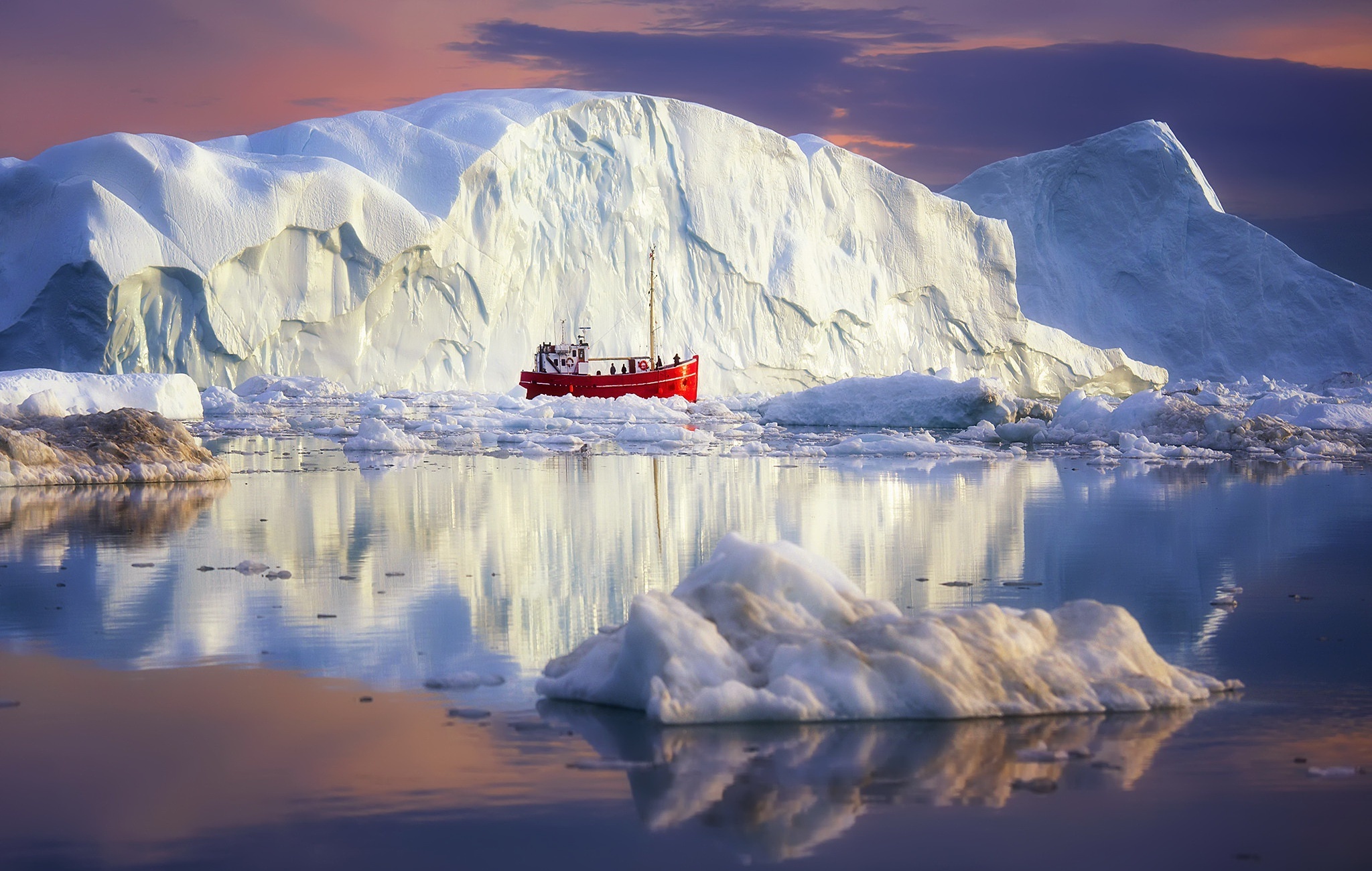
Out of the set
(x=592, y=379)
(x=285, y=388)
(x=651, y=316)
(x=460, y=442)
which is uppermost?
(x=651, y=316)

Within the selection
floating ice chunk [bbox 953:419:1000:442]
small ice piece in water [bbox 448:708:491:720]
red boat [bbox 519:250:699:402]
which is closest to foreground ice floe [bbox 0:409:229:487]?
small ice piece in water [bbox 448:708:491:720]

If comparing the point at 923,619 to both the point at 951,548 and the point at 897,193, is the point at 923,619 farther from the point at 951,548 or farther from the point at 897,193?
the point at 897,193

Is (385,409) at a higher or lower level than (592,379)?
lower

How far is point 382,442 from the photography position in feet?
48.6

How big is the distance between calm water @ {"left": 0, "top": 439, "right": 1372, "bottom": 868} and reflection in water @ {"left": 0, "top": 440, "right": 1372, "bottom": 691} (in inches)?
1.1

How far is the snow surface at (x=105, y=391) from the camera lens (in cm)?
1548

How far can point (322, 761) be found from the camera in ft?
10.3

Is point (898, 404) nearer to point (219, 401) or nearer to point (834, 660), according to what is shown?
point (219, 401)

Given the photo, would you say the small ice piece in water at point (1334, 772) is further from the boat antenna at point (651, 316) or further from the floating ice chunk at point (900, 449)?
the boat antenna at point (651, 316)

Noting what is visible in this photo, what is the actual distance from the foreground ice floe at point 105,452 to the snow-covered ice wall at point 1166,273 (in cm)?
3647

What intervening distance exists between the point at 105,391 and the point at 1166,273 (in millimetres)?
35284

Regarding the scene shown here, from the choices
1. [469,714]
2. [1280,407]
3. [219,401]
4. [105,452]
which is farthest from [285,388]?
[469,714]

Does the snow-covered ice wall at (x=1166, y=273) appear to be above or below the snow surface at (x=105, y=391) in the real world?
above

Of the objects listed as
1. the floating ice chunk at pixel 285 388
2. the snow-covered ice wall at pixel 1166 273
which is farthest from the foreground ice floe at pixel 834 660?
the snow-covered ice wall at pixel 1166 273
